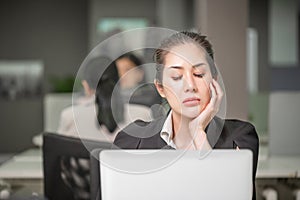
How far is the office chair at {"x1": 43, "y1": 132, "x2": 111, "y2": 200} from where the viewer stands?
6.79 feet

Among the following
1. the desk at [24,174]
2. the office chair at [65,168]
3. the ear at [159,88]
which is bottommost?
the desk at [24,174]

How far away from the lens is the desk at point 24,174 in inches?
107

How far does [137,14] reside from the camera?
758 cm

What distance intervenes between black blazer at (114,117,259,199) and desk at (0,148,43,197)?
123cm

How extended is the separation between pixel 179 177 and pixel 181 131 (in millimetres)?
208

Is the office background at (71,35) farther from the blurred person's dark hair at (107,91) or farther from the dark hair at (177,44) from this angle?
the dark hair at (177,44)

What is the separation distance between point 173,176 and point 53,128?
3.07 m

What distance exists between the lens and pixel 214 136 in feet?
5.07

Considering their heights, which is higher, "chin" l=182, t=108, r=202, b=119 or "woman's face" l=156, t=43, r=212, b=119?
"woman's face" l=156, t=43, r=212, b=119

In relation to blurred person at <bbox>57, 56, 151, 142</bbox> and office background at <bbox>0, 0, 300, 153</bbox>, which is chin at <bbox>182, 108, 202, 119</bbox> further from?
office background at <bbox>0, 0, 300, 153</bbox>

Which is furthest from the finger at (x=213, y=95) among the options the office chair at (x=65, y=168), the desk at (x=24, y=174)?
the desk at (x=24, y=174)

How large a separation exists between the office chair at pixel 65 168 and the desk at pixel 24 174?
604mm

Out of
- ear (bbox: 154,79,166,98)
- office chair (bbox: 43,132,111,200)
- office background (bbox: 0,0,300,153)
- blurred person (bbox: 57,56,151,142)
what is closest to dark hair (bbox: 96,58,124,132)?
blurred person (bbox: 57,56,151,142)

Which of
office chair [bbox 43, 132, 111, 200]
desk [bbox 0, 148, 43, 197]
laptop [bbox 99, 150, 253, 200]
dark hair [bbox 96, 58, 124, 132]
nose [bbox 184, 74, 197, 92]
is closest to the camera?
laptop [bbox 99, 150, 253, 200]
